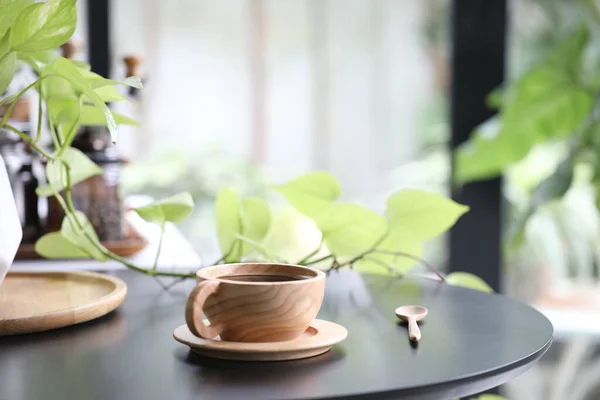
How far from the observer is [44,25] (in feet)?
2.04

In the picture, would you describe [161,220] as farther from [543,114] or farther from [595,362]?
[595,362]

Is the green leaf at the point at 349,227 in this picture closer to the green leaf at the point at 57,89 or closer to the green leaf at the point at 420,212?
the green leaf at the point at 420,212

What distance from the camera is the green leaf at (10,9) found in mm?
632

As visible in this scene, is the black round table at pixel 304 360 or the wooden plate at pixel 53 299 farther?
the wooden plate at pixel 53 299

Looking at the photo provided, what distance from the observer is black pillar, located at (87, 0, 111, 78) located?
2.67 metres

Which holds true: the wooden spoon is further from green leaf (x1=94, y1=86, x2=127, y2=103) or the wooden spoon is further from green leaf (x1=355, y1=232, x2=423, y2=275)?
green leaf (x1=94, y1=86, x2=127, y2=103)

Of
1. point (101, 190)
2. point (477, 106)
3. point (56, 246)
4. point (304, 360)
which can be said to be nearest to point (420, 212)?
point (304, 360)

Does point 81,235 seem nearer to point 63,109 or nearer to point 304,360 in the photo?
point 63,109

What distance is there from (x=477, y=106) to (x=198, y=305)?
183 centimetres

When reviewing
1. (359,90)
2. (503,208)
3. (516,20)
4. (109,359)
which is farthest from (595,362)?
(109,359)

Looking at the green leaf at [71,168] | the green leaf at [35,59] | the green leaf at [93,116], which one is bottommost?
the green leaf at [71,168]

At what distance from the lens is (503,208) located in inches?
89.9

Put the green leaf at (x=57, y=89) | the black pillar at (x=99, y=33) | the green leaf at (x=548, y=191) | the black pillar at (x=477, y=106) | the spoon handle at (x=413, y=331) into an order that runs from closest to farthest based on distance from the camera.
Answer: the spoon handle at (x=413, y=331), the green leaf at (x=57, y=89), the green leaf at (x=548, y=191), the black pillar at (x=477, y=106), the black pillar at (x=99, y=33)

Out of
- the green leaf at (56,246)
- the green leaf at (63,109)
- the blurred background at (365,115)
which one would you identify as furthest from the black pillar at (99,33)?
the green leaf at (63,109)
